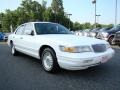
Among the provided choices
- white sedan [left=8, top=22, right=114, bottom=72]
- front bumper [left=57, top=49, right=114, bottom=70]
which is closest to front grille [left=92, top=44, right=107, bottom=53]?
white sedan [left=8, top=22, right=114, bottom=72]

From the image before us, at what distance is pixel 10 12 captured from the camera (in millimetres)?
72500

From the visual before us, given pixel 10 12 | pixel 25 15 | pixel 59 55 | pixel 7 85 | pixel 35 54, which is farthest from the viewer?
pixel 10 12

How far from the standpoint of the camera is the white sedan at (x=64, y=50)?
4680 mm

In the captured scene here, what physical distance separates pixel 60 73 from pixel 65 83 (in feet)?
2.71

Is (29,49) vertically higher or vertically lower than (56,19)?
lower

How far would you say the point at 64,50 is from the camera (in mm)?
4809

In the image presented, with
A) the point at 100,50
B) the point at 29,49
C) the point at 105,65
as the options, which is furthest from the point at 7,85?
the point at 105,65

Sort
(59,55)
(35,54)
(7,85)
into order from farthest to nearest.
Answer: (35,54) → (59,55) → (7,85)

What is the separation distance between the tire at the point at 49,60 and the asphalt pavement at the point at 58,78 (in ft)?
0.49

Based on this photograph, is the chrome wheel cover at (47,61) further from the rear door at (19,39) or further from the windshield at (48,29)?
the rear door at (19,39)

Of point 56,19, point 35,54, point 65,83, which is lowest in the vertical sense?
point 65,83

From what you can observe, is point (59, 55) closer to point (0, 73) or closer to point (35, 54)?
point (35, 54)

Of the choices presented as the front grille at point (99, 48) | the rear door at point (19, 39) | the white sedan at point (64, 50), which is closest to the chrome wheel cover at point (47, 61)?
the white sedan at point (64, 50)

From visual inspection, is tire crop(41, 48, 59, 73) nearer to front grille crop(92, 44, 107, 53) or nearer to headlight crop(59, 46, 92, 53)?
headlight crop(59, 46, 92, 53)
